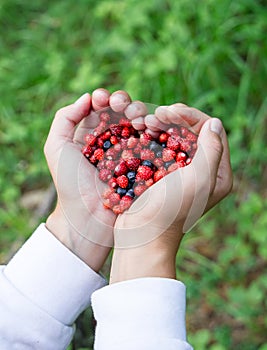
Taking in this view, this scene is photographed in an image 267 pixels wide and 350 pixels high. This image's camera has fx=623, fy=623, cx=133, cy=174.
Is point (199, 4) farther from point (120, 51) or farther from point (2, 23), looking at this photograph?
point (2, 23)

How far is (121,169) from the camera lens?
43.0 inches

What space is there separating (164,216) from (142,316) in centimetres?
17

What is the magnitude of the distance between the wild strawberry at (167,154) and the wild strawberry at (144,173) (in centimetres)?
3

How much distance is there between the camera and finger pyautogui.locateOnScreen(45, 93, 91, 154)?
1.16 m

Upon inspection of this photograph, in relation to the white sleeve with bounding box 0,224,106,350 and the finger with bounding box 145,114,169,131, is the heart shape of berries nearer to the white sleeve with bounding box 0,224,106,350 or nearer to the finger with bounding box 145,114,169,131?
the finger with bounding box 145,114,169,131

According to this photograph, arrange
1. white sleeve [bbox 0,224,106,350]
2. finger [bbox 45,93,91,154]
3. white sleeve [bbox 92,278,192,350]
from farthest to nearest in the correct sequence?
1. finger [bbox 45,93,91,154]
2. white sleeve [bbox 0,224,106,350]
3. white sleeve [bbox 92,278,192,350]

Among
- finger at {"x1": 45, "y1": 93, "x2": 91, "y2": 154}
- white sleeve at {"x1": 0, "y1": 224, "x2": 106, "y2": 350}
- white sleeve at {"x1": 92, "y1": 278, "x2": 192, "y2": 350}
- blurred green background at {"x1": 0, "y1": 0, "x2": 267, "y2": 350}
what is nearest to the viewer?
white sleeve at {"x1": 92, "y1": 278, "x2": 192, "y2": 350}

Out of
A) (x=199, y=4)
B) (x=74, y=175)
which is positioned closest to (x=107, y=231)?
(x=74, y=175)

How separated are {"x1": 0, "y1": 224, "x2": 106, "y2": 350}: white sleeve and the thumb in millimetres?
272

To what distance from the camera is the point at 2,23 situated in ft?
7.94

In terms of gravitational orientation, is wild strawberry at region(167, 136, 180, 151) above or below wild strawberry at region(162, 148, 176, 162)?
Answer: above

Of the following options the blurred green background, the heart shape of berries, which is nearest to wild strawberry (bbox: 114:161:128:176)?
the heart shape of berries

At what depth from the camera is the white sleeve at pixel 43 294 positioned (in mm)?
1059

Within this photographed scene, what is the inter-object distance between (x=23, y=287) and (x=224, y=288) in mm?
766
